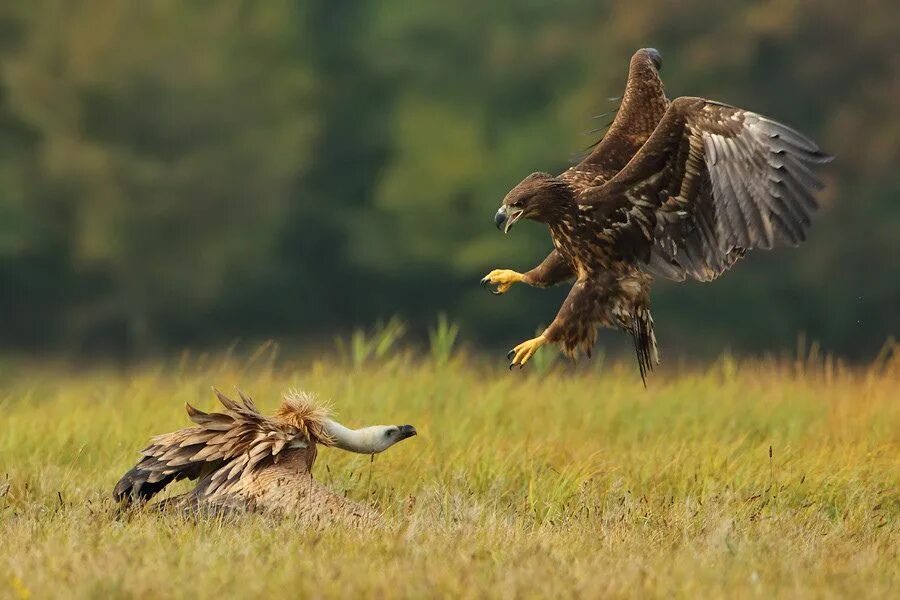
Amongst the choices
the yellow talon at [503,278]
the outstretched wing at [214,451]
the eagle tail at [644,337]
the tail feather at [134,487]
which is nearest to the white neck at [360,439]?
the outstretched wing at [214,451]

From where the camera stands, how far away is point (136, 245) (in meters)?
33.2

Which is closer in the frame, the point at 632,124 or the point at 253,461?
the point at 253,461

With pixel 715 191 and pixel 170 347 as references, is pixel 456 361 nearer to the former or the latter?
pixel 715 191

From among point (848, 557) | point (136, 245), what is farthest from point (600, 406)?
point (136, 245)

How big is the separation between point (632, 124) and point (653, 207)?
0.71m

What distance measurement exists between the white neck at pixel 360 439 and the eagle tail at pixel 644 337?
4.99 ft

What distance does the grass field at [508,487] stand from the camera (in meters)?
6.05

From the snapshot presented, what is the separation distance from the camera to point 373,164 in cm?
3778

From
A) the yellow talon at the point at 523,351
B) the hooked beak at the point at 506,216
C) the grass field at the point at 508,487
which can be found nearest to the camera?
the grass field at the point at 508,487

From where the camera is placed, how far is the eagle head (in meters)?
8.35

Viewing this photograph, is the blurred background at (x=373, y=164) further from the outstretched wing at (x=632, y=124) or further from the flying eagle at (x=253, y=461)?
the flying eagle at (x=253, y=461)

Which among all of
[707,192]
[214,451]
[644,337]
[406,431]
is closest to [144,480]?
[214,451]

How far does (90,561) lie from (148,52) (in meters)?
27.6

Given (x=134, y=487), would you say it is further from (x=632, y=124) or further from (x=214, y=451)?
(x=632, y=124)
